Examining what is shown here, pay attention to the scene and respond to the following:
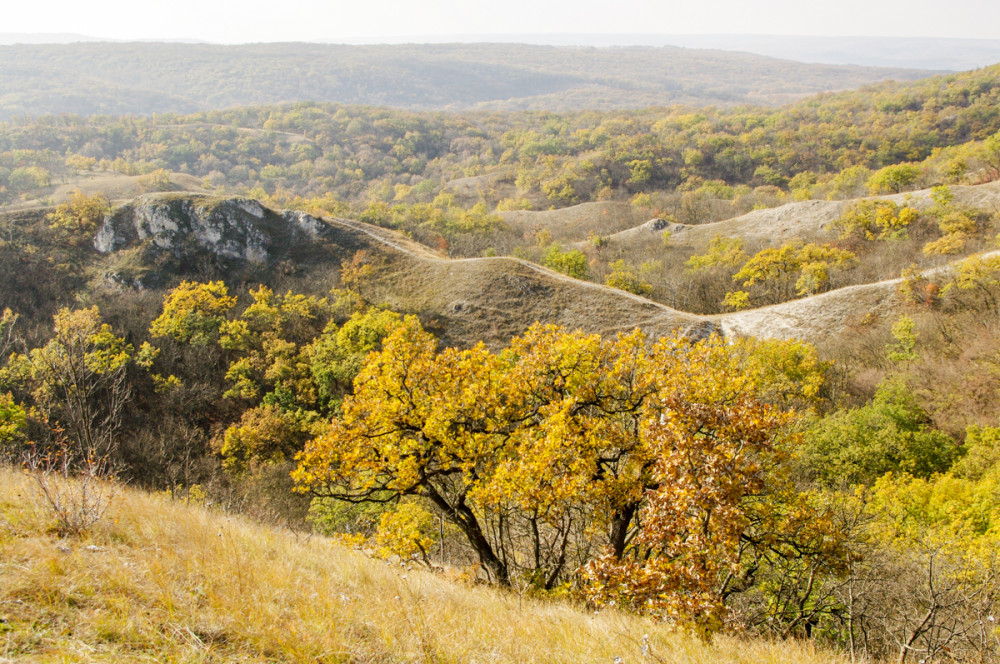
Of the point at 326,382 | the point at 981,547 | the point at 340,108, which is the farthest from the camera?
the point at 340,108

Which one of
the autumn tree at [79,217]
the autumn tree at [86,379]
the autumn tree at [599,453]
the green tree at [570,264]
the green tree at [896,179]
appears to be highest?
the green tree at [896,179]

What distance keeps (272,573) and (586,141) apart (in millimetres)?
157551

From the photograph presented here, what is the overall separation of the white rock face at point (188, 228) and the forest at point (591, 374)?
11.7 inches

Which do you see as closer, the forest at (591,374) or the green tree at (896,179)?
the forest at (591,374)

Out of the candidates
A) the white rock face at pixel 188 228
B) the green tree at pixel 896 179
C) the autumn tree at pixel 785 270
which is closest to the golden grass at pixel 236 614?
the autumn tree at pixel 785 270

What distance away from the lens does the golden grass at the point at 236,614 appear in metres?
4.71

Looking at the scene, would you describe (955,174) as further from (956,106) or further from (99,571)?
(99,571)

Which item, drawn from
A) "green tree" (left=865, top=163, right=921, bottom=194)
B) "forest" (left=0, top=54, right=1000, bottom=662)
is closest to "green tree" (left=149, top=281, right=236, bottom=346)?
"forest" (left=0, top=54, right=1000, bottom=662)

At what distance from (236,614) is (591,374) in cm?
938

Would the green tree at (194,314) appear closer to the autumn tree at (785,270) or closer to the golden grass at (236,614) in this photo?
the golden grass at (236,614)

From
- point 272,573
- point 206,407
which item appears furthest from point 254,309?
point 272,573

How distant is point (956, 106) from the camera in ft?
392

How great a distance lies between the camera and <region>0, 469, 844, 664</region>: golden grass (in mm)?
4707

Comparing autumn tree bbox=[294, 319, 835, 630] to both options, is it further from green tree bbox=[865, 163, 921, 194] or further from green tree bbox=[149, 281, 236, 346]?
green tree bbox=[865, 163, 921, 194]
